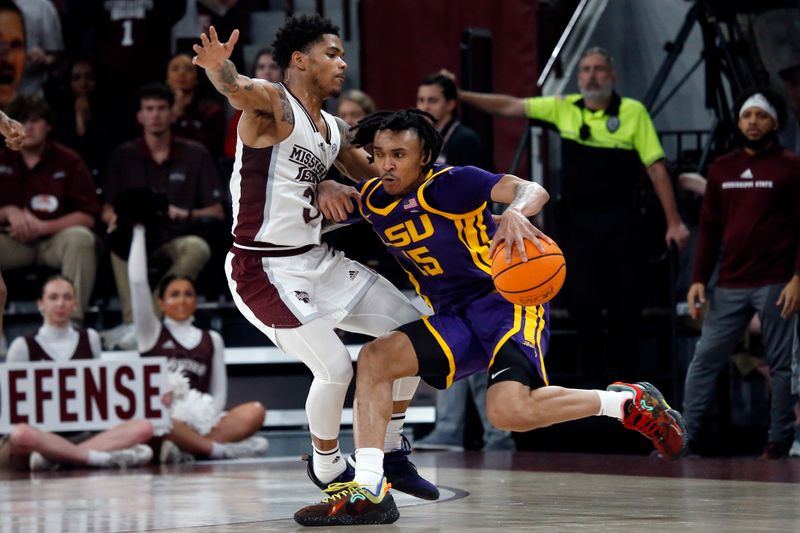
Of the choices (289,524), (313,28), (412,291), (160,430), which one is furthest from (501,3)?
(289,524)

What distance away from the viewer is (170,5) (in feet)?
33.6

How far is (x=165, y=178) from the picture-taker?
909 centimetres

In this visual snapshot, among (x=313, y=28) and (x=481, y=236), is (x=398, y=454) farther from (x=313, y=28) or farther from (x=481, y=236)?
(x=313, y=28)

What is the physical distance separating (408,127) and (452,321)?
0.76m

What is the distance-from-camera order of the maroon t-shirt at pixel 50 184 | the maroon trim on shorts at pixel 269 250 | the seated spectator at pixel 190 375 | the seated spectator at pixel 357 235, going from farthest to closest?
the maroon t-shirt at pixel 50 184 < the seated spectator at pixel 357 235 < the seated spectator at pixel 190 375 < the maroon trim on shorts at pixel 269 250

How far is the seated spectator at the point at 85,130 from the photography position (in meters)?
9.79

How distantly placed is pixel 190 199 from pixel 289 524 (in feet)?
15.0

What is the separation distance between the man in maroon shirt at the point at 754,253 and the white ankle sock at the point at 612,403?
262cm

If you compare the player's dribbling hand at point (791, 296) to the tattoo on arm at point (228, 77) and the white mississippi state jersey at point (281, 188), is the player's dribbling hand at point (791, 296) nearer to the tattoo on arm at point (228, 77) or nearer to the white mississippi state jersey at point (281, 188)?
the white mississippi state jersey at point (281, 188)

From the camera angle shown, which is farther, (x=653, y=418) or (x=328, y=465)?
(x=328, y=465)

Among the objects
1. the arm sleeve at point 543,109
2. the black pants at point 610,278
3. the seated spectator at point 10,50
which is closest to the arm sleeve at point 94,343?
the seated spectator at point 10,50

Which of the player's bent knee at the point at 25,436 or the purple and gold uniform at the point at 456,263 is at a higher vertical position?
the purple and gold uniform at the point at 456,263

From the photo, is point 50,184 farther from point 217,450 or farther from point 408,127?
point 408,127

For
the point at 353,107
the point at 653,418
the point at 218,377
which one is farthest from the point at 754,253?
the point at 218,377
